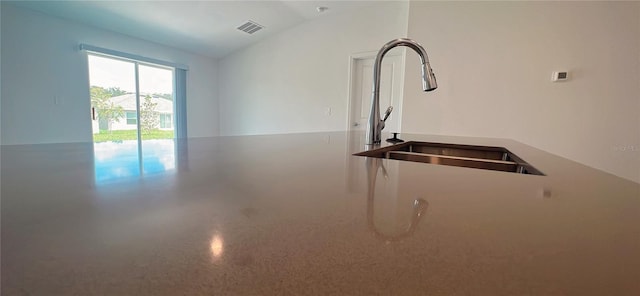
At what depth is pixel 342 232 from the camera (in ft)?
0.82

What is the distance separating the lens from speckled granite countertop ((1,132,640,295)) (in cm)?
17

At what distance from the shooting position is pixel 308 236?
0.79ft

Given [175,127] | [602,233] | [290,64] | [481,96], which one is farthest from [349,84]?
[602,233]

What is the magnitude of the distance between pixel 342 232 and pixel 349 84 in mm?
3314

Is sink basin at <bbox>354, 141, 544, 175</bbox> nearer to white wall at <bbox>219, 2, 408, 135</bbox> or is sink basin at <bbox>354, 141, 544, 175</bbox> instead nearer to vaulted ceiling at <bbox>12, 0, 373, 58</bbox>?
white wall at <bbox>219, 2, 408, 135</bbox>

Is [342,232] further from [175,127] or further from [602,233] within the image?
[175,127]

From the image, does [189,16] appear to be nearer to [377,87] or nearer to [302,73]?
[302,73]

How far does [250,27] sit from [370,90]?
6.02 feet

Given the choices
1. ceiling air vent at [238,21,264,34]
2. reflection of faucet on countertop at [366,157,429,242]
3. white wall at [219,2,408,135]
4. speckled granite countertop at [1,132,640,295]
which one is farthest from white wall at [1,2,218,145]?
reflection of faucet on countertop at [366,157,429,242]

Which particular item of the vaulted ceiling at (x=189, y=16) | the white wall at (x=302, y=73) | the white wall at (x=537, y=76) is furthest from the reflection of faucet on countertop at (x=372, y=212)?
the vaulted ceiling at (x=189, y=16)

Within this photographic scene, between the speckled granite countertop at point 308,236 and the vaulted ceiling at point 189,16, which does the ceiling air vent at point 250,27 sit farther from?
the speckled granite countertop at point 308,236

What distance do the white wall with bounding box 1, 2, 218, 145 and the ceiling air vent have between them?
1.49 meters

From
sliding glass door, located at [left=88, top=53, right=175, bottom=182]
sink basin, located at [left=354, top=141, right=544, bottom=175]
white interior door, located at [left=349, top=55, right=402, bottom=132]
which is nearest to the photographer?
sink basin, located at [left=354, top=141, right=544, bottom=175]

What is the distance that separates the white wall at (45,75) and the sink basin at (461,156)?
3699mm
